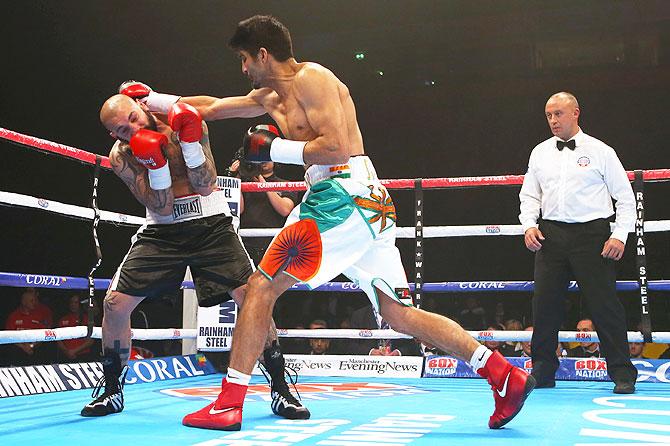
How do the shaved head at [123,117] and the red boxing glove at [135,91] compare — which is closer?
the shaved head at [123,117]

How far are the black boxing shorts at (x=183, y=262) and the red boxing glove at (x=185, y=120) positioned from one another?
361 mm

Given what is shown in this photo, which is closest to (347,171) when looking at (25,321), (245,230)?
(245,230)

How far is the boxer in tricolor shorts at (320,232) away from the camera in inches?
81.7

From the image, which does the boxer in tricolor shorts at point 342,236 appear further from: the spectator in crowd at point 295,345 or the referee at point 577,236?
the spectator in crowd at point 295,345

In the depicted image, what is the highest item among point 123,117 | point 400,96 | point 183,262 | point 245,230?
point 400,96

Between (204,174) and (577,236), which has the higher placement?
(204,174)

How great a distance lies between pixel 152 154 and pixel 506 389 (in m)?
1.21

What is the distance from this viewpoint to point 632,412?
238cm

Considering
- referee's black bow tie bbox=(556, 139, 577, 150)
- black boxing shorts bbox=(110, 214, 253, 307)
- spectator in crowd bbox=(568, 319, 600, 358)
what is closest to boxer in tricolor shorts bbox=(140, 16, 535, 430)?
black boxing shorts bbox=(110, 214, 253, 307)

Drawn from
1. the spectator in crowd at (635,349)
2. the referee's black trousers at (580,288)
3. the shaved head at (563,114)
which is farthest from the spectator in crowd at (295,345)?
the shaved head at (563,114)

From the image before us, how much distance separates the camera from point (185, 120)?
2227mm

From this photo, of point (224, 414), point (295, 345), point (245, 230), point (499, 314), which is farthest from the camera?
point (499, 314)

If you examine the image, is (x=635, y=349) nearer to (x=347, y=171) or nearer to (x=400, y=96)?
(x=347, y=171)

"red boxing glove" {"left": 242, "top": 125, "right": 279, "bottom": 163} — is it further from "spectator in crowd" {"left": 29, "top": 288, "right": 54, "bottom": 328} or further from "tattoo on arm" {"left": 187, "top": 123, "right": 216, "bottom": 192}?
"spectator in crowd" {"left": 29, "top": 288, "right": 54, "bottom": 328}
